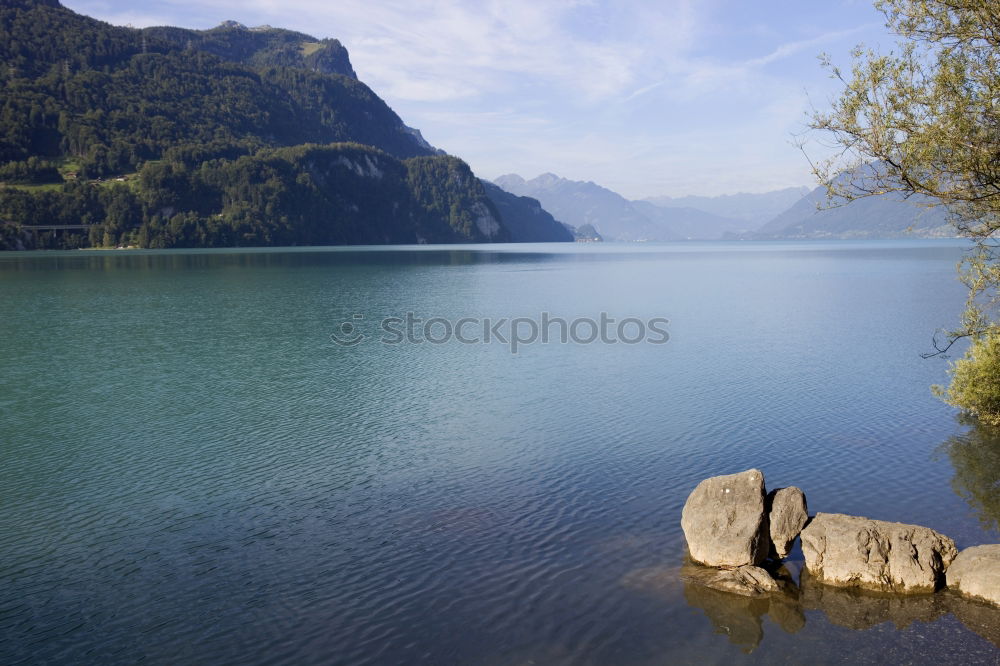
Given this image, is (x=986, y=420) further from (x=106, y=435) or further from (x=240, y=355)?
(x=240, y=355)

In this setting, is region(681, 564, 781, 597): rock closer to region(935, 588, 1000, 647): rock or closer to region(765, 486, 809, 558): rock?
region(765, 486, 809, 558): rock

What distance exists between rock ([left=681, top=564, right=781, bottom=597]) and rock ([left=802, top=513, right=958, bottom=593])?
129 centimetres

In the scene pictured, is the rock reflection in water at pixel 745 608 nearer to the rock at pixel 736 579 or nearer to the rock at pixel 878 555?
the rock at pixel 736 579

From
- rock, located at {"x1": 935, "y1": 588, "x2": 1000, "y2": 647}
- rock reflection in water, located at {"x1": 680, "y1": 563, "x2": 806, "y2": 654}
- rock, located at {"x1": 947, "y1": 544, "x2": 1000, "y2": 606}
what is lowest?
rock reflection in water, located at {"x1": 680, "y1": 563, "x2": 806, "y2": 654}

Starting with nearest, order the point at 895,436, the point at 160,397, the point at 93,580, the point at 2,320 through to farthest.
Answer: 1. the point at 93,580
2. the point at 895,436
3. the point at 160,397
4. the point at 2,320

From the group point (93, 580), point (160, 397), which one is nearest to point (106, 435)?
point (160, 397)

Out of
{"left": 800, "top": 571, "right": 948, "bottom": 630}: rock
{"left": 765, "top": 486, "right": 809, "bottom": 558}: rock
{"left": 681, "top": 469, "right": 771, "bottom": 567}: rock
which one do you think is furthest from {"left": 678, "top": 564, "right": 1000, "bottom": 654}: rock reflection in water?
{"left": 765, "top": 486, "right": 809, "bottom": 558}: rock

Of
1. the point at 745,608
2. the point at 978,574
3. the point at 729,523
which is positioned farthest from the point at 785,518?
the point at 978,574

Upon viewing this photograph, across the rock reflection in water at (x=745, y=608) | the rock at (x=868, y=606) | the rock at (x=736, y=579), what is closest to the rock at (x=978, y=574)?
the rock at (x=868, y=606)

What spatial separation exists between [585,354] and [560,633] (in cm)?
3234

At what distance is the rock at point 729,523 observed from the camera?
15.4 meters

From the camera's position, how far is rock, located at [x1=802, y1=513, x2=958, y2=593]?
1436 cm

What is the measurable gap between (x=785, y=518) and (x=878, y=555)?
2.10m

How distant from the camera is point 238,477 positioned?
2195 cm
